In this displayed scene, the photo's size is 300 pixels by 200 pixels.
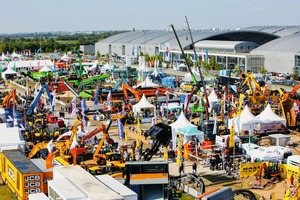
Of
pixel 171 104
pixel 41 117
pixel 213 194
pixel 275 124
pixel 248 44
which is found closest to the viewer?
pixel 213 194

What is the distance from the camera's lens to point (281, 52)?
5388cm

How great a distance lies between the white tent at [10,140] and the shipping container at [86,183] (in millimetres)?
5446

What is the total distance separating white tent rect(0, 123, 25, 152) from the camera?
20.5 m

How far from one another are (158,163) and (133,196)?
2773mm

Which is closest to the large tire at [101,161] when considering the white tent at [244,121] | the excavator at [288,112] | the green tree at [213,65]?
the white tent at [244,121]

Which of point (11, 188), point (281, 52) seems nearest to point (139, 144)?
point (11, 188)

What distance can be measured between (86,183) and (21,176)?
294 centimetres

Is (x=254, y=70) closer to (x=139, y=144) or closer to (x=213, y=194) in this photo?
(x=139, y=144)

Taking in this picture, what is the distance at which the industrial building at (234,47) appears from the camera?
2132 inches

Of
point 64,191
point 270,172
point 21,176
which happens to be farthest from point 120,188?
point 270,172

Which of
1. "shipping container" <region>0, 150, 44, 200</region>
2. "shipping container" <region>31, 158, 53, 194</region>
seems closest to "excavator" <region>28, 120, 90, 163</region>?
"shipping container" <region>0, 150, 44, 200</region>

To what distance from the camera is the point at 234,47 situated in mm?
61906

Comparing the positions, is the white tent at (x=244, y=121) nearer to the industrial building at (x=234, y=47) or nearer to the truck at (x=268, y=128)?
the truck at (x=268, y=128)

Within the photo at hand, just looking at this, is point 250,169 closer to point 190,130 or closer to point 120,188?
point 190,130
